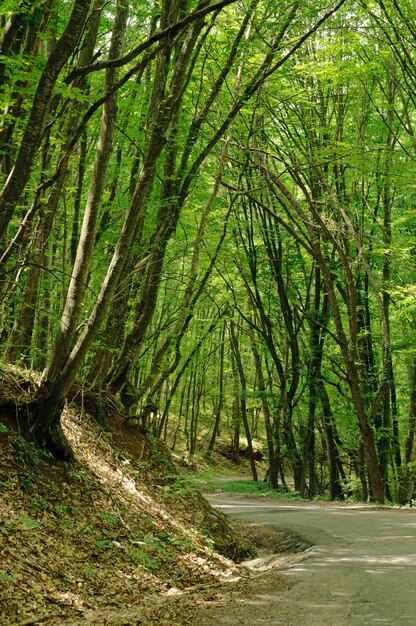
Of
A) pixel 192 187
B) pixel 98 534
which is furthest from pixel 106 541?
pixel 192 187

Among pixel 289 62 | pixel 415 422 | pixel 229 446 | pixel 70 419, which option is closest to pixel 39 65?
pixel 70 419

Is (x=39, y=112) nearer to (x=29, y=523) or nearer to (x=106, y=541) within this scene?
(x=29, y=523)

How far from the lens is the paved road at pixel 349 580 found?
4.40m

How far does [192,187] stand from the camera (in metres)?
12.3

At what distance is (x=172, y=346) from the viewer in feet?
36.4

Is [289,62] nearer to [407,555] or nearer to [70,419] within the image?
[70,419]

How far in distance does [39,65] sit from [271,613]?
5.92 metres

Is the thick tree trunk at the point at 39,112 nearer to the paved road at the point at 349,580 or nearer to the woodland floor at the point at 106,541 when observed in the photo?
the woodland floor at the point at 106,541

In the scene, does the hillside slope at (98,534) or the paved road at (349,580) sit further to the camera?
the hillside slope at (98,534)

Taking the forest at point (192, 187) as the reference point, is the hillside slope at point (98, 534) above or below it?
below

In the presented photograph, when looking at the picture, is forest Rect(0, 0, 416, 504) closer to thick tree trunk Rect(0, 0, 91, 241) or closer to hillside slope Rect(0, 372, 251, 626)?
thick tree trunk Rect(0, 0, 91, 241)

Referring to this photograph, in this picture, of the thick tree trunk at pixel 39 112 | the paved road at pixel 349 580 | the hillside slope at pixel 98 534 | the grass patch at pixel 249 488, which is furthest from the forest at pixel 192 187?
the paved road at pixel 349 580

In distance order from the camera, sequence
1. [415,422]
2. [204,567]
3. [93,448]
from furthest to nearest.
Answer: [415,422]
[93,448]
[204,567]

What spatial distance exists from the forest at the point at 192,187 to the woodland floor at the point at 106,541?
672 mm
